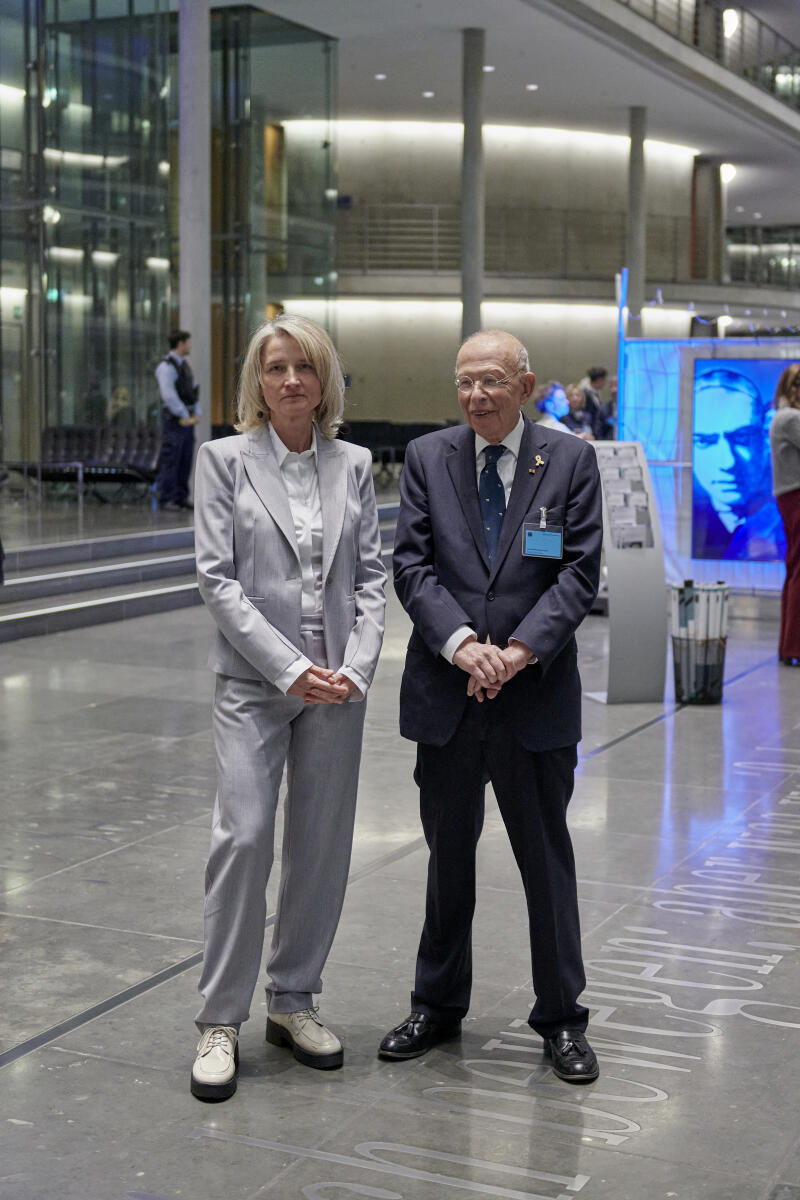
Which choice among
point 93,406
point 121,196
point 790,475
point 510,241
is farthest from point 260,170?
point 790,475

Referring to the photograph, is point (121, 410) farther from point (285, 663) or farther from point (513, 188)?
point (285, 663)

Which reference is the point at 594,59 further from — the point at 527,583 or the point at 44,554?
the point at 527,583

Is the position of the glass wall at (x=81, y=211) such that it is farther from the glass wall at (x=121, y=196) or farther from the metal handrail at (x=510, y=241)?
the metal handrail at (x=510, y=241)

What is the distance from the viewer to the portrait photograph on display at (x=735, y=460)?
36.5 ft

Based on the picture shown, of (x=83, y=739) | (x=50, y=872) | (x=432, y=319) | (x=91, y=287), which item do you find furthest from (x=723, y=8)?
(x=50, y=872)

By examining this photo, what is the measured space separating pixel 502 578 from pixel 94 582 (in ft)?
28.8

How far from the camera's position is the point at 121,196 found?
57.4 feet

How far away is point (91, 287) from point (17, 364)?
4.31 feet

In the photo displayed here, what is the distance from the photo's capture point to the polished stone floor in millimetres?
3025

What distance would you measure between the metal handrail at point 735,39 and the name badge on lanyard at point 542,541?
19515 millimetres

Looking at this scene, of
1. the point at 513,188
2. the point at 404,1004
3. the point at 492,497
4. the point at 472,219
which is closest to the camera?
the point at 492,497

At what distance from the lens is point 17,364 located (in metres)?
16.8

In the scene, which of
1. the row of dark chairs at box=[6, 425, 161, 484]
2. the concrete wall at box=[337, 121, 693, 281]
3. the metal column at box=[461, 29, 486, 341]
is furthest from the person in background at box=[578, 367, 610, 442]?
the concrete wall at box=[337, 121, 693, 281]

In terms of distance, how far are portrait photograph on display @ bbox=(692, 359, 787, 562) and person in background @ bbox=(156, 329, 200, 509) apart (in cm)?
589
